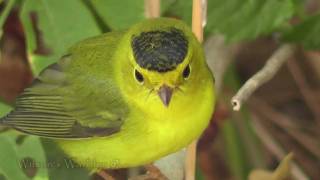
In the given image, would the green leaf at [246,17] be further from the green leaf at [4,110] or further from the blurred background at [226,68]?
the green leaf at [4,110]

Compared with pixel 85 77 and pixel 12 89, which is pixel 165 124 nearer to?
pixel 85 77

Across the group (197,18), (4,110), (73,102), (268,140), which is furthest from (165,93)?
(268,140)

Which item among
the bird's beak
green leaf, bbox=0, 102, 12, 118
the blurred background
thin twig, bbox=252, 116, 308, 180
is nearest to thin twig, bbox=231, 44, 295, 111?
the blurred background

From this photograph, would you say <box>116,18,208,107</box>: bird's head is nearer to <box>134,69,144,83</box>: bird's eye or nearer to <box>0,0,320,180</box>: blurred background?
<box>134,69,144,83</box>: bird's eye

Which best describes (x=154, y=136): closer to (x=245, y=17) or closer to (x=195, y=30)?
(x=195, y=30)

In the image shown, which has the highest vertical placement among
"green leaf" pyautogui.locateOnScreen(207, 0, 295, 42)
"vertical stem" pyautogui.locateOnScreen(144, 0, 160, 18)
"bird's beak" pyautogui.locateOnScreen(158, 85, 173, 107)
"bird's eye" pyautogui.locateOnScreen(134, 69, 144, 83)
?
"vertical stem" pyautogui.locateOnScreen(144, 0, 160, 18)
